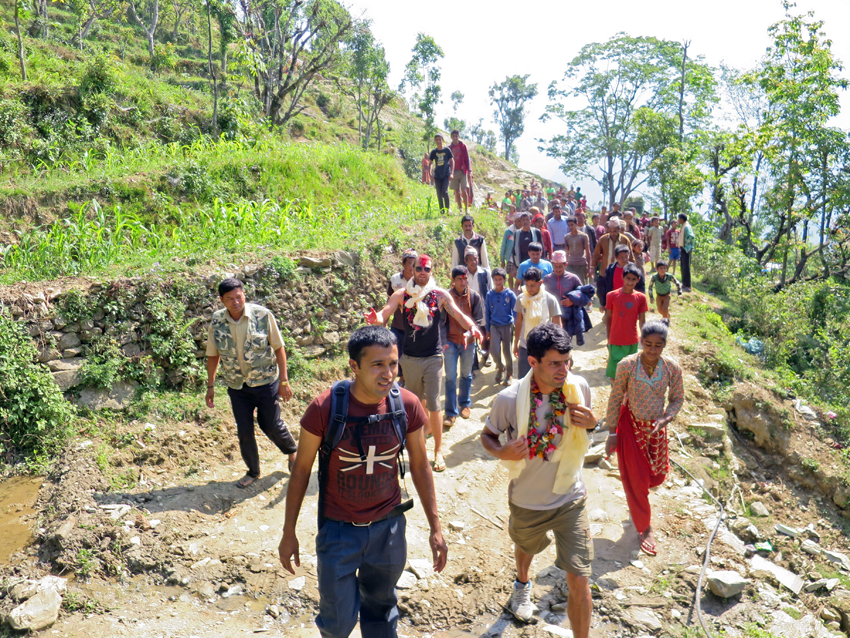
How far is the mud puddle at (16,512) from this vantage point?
13.9 feet

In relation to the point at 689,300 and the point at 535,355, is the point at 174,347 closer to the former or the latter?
the point at 535,355

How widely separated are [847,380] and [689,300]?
13.1 feet

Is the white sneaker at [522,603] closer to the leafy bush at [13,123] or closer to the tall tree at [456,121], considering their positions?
the leafy bush at [13,123]

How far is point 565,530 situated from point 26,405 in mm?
4778

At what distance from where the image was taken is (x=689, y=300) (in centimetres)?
1413

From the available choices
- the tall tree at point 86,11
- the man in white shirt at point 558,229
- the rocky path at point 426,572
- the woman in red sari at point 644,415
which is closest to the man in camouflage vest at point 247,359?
the rocky path at point 426,572

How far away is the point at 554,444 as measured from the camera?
129 inches

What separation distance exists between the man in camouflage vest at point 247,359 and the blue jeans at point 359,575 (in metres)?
2.31

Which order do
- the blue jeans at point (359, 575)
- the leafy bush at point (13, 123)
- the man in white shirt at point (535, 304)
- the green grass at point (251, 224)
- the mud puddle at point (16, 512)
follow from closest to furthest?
the blue jeans at point (359, 575)
the mud puddle at point (16, 512)
the man in white shirt at point (535, 304)
the green grass at point (251, 224)
the leafy bush at point (13, 123)

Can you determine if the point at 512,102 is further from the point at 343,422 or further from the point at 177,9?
the point at 343,422

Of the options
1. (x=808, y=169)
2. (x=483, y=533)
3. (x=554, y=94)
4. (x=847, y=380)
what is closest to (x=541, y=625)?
(x=483, y=533)

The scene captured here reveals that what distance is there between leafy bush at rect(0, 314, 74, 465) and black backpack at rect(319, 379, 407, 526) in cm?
371

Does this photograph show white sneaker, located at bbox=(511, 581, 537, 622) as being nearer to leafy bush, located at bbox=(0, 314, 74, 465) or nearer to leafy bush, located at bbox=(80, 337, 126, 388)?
leafy bush, located at bbox=(0, 314, 74, 465)

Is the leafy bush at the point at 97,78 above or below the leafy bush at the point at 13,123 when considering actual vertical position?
above
